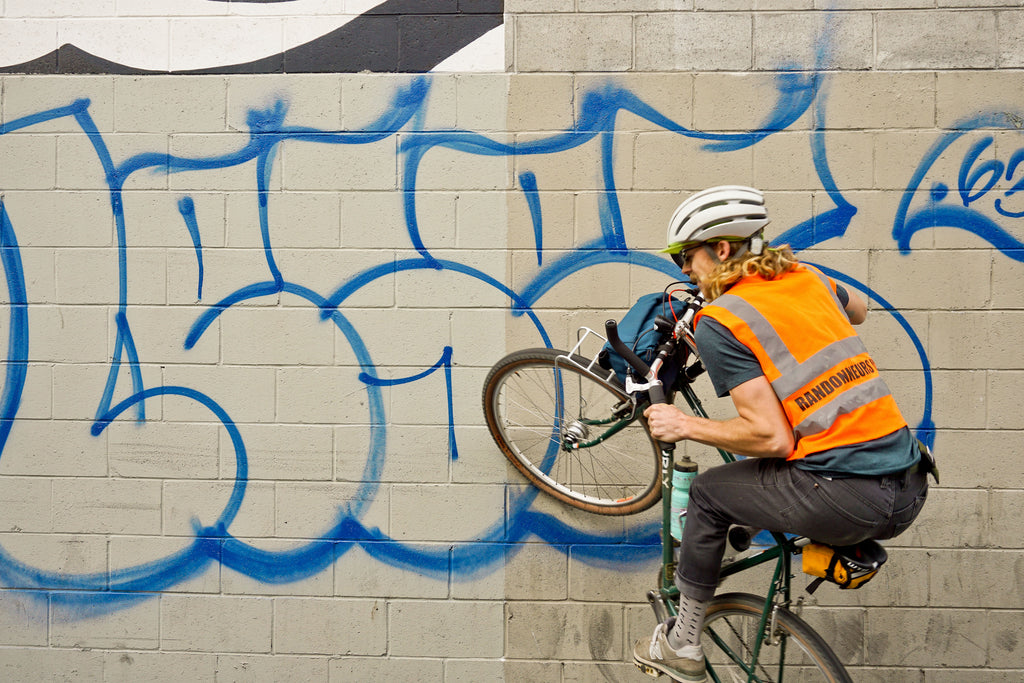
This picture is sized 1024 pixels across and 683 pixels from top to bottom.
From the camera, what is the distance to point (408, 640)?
344 cm

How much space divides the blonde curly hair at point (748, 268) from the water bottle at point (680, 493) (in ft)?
2.06

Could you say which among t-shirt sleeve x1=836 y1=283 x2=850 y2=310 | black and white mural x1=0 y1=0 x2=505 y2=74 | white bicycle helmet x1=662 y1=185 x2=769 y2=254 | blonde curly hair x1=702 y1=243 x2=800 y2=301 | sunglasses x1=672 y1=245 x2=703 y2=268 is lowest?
t-shirt sleeve x1=836 y1=283 x2=850 y2=310

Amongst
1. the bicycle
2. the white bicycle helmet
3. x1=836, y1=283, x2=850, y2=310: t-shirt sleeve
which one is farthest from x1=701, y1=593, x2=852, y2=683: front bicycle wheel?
the white bicycle helmet

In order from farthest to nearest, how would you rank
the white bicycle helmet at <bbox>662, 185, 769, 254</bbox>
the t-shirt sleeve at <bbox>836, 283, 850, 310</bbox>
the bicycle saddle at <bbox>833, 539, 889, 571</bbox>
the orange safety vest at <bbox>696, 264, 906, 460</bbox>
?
the t-shirt sleeve at <bbox>836, 283, 850, 310</bbox>
the white bicycle helmet at <bbox>662, 185, 769, 254</bbox>
the bicycle saddle at <bbox>833, 539, 889, 571</bbox>
the orange safety vest at <bbox>696, 264, 906, 460</bbox>

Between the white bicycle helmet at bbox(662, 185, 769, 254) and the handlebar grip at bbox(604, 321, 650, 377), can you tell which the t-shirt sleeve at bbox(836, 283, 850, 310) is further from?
the handlebar grip at bbox(604, 321, 650, 377)

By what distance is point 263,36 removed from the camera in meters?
3.38

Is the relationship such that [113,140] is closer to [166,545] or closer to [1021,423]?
[166,545]

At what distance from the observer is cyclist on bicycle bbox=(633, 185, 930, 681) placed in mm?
2307

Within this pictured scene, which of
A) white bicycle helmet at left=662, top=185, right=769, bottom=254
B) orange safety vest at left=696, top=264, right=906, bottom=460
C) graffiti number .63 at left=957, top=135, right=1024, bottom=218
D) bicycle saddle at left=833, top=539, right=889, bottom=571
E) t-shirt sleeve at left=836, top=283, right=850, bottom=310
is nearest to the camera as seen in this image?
orange safety vest at left=696, top=264, right=906, bottom=460

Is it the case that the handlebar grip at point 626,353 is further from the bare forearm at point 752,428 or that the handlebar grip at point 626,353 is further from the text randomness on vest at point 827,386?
the text randomness on vest at point 827,386

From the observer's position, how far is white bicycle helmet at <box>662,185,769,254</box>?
2.52 meters

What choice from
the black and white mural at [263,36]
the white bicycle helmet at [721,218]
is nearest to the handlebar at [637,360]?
the white bicycle helmet at [721,218]

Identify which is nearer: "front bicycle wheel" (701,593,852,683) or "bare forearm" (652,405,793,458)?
"bare forearm" (652,405,793,458)

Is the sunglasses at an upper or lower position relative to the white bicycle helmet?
lower
